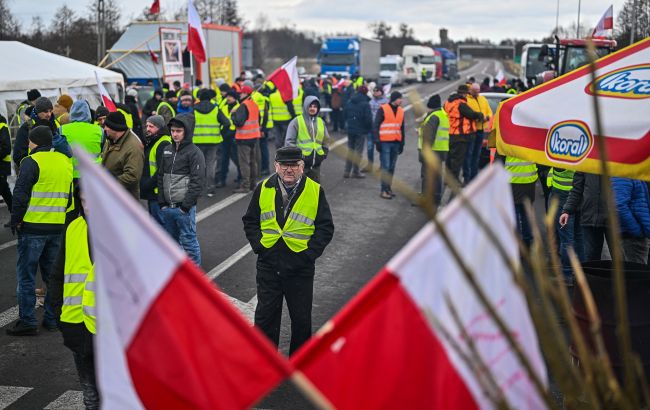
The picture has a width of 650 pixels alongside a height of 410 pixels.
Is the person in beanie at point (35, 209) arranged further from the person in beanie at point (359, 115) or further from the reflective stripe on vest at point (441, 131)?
the person in beanie at point (359, 115)

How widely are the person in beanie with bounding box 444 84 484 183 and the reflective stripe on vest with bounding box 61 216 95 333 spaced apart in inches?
398

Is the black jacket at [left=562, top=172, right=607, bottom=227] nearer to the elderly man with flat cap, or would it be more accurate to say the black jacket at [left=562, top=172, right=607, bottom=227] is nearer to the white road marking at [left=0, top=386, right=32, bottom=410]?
the elderly man with flat cap

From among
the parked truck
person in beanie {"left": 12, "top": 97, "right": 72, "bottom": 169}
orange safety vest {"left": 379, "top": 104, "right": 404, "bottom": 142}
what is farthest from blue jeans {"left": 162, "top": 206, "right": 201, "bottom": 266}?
the parked truck

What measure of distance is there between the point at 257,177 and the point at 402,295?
13619 mm

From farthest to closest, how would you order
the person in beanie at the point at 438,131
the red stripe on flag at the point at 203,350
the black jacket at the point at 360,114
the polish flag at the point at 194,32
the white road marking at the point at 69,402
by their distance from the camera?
the polish flag at the point at 194,32, the black jacket at the point at 360,114, the person in beanie at the point at 438,131, the white road marking at the point at 69,402, the red stripe on flag at the point at 203,350

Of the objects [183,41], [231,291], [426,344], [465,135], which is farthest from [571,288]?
[183,41]

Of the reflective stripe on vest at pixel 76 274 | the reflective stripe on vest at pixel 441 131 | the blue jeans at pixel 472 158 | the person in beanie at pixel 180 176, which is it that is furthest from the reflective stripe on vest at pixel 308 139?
the reflective stripe on vest at pixel 76 274

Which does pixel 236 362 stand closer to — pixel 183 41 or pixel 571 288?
pixel 571 288

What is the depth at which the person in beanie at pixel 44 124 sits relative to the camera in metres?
9.35

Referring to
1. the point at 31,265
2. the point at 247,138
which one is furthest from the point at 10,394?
the point at 247,138

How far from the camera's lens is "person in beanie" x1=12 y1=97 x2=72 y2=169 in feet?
30.7

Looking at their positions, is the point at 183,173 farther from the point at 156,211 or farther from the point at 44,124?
the point at 44,124

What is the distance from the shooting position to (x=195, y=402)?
8.85ft

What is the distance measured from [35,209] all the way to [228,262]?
2.98 metres
